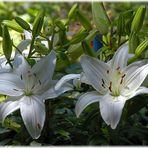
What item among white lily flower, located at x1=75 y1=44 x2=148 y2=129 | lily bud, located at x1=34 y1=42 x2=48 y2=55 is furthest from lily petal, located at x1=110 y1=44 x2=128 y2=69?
lily bud, located at x1=34 y1=42 x2=48 y2=55

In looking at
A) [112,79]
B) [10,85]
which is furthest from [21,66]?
[112,79]

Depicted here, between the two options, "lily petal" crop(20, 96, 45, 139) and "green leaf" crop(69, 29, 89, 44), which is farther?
"green leaf" crop(69, 29, 89, 44)

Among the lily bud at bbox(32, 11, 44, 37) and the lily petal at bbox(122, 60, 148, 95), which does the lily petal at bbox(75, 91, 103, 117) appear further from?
the lily bud at bbox(32, 11, 44, 37)

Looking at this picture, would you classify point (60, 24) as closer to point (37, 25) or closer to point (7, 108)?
point (37, 25)

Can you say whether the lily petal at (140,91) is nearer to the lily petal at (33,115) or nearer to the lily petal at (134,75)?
the lily petal at (134,75)

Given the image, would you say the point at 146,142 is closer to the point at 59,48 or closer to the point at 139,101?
the point at 139,101
